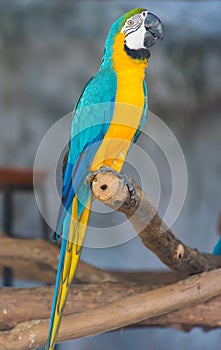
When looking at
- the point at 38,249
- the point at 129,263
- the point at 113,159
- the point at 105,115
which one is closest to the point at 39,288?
the point at 38,249

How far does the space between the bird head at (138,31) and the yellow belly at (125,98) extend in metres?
0.01

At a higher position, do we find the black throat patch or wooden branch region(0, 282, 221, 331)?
the black throat patch

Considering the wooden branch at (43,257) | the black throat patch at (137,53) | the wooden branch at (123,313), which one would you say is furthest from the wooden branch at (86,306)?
the black throat patch at (137,53)

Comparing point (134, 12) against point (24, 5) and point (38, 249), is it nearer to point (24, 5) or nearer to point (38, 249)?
point (38, 249)

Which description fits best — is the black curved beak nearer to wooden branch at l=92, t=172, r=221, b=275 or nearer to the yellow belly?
the yellow belly

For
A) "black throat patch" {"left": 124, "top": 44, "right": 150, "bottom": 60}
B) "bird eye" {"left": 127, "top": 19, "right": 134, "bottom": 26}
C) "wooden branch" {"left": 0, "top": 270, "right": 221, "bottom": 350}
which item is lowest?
"wooden branch" {"left": 0, "top": 270, "right": 221, "bottom": 350}

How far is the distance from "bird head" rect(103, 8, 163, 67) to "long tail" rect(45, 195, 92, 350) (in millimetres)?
302

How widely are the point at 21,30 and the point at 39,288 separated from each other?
2.36 meters

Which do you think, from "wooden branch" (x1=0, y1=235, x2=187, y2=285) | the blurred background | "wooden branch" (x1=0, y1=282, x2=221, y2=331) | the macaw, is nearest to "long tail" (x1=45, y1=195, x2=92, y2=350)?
the macaw

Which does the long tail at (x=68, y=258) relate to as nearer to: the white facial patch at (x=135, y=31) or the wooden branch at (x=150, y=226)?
the wooden branch at (x=150, y=226)

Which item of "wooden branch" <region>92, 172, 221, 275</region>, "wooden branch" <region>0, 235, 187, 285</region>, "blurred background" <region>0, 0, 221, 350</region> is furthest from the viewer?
"blurred background" <region>0, 0, 221, 350</region>

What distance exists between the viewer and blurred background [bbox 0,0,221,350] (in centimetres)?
353

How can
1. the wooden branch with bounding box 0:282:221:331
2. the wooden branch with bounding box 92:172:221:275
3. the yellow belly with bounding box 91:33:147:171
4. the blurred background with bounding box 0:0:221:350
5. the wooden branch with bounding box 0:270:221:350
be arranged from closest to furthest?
1. the wooden branch with bounding box 92:172:221:275
2. the yellow belly with bounding box 91:33:147:171
3. the wooden branch with bounding box 0:270:221:350
4. the wooden branch with bounding box 0:282:221:331
5. the blurred background with bounding box 0:0:221:350

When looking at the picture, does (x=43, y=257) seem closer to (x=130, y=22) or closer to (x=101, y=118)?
(x=101, y=118)
